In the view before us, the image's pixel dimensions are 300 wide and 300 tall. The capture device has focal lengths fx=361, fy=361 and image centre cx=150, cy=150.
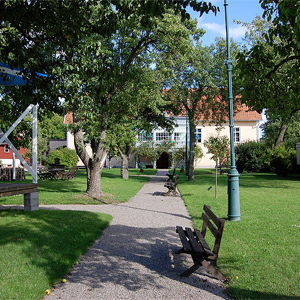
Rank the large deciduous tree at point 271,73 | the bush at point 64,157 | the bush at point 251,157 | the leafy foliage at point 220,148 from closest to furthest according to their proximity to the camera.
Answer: the large deciduous tree at point 271,73, the leafy foliage at point 220,148, the bush at point 251,157, the bush at point 64,157

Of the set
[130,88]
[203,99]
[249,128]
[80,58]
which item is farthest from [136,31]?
[249,128]

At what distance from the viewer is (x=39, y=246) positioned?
20.5ft

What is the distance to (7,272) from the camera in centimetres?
482

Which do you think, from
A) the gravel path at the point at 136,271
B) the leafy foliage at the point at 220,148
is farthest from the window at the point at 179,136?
the gravel path at the point at 136,271

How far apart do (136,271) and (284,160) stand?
89.0ft

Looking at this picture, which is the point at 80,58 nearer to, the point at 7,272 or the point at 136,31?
the point at 7,272

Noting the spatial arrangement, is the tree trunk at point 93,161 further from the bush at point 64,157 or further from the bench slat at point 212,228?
the bush at point 64,157

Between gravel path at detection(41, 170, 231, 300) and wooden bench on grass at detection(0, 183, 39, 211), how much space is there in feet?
8.46

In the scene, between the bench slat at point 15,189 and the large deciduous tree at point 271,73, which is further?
the bench slat at point 15,189

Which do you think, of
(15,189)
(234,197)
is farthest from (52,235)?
Result: (234,197)

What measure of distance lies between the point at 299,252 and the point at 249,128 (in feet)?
162

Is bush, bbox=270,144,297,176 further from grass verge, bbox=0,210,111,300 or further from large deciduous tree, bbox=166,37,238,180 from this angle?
grass verge, bbox=0,210,111,300

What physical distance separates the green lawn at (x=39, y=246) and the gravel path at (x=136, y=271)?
0.21m

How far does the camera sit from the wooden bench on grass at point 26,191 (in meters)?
8.64
